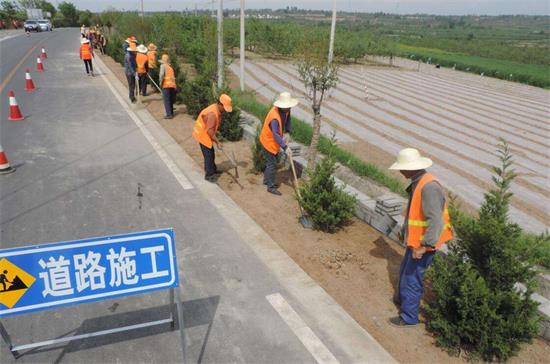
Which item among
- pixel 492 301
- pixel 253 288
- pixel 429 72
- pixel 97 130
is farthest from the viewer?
pixel 429 72

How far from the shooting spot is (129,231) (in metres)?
5.38

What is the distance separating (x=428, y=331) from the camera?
13.0ft

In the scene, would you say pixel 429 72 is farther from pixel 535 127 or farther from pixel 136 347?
pixel 136 347

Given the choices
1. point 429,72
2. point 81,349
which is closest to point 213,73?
point 81,349

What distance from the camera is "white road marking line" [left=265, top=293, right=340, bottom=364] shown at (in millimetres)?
3574

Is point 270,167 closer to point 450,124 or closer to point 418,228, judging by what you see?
point 418,228

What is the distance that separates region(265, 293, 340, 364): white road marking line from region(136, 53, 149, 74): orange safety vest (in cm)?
1078

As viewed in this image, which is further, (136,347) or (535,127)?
(535,127)

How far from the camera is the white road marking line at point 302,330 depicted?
357 cm

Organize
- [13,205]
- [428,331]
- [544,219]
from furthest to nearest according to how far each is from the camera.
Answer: [544,219] < [13,205] < [428,331]

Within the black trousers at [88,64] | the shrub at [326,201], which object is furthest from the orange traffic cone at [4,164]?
the black trousers at [88,64]

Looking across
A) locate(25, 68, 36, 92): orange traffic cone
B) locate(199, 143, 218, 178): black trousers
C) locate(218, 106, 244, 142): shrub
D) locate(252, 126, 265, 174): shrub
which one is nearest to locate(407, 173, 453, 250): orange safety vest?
locate(199, 143, 218, 178): black trousers

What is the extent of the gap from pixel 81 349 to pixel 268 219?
3106 mm

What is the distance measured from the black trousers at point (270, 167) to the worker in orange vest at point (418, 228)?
3111 mm
